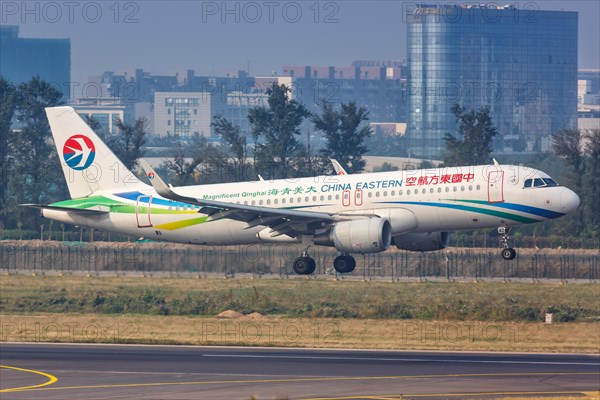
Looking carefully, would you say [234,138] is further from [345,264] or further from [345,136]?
[345,264]

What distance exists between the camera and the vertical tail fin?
216ft

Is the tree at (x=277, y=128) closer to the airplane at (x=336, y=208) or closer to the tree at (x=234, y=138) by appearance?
the tree at (x=234, y=138)

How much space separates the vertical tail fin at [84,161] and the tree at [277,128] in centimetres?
5015

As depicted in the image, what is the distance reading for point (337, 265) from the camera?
205ft

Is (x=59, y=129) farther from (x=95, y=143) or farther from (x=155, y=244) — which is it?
(x=155, y=244)

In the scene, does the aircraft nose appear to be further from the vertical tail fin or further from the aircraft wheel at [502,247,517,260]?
the vertical tail fin

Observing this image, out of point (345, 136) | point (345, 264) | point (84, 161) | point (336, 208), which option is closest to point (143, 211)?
point (84, 161)

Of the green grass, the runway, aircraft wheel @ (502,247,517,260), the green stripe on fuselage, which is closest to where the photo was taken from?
the runway

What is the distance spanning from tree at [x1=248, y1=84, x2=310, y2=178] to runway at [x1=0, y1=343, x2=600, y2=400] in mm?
64118

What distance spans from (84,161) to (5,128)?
2278 inches

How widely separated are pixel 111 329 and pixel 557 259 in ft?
107

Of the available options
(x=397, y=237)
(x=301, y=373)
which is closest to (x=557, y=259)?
(x=397, y=237)

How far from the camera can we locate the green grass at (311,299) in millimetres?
69438

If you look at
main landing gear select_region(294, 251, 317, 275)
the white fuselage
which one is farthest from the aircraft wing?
main landing gear select_region(294, 251, 317, 275)
